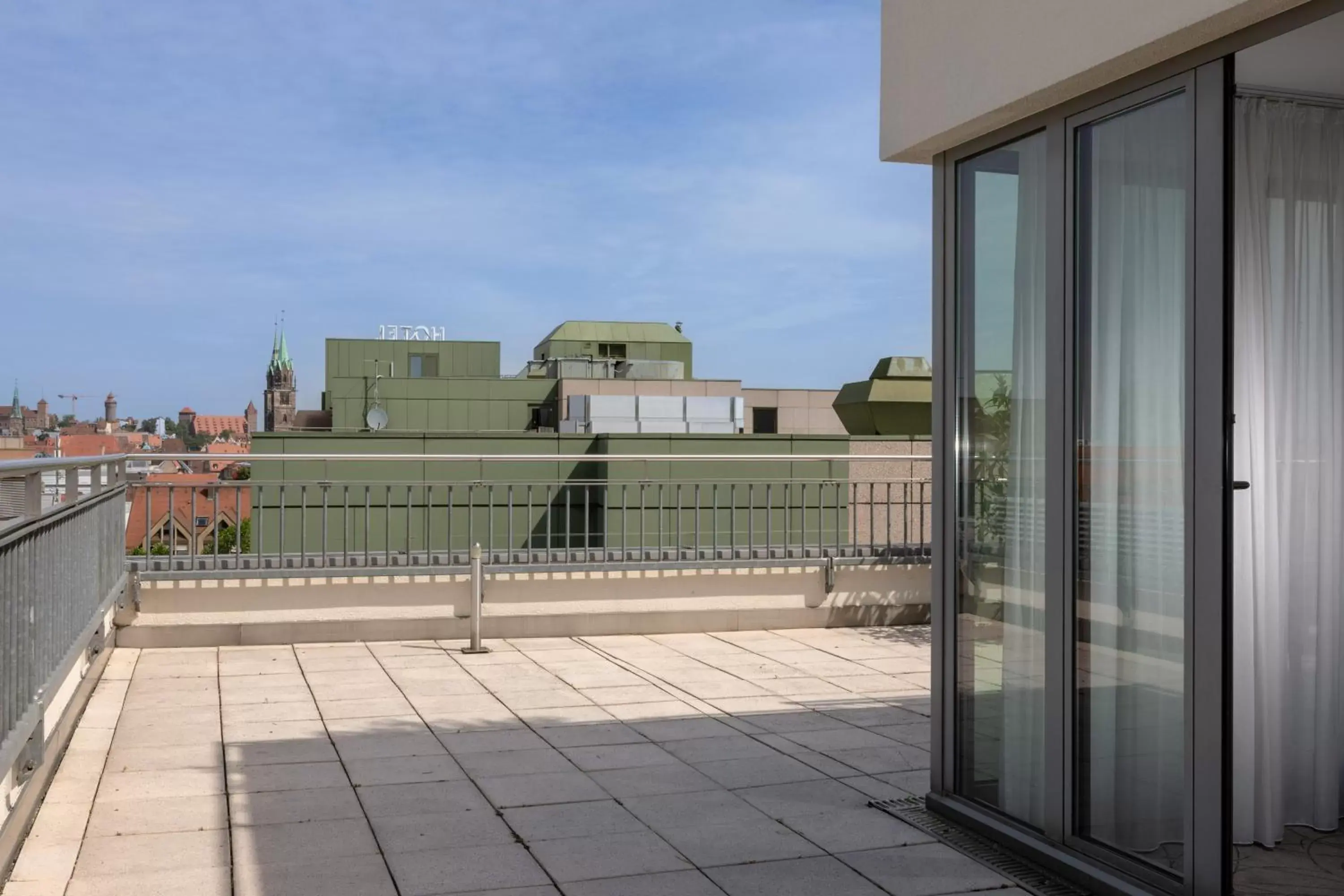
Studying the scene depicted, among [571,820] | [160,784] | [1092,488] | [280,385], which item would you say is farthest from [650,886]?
[280,385]

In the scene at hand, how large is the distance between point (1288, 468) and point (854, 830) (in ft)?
5.87

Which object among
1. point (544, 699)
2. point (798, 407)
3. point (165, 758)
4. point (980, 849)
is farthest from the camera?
point (798, 407)

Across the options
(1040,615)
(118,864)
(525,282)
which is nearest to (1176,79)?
(1040,615)

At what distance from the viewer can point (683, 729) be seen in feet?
18.3

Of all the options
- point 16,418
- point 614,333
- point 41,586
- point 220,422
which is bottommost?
point 41,586

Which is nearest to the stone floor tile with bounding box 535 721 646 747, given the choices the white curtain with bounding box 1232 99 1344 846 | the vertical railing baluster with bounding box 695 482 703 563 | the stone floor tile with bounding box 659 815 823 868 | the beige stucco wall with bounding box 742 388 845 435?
the stone floor tile with bounding box 659 815 823 868

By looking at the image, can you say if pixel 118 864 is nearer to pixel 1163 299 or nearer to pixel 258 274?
pixel 1163 299

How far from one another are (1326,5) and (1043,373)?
1.28m

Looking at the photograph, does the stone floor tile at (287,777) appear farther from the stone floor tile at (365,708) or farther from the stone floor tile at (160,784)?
the stone floor tile at (365,708)

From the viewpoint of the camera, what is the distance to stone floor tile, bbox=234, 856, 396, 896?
3.42m

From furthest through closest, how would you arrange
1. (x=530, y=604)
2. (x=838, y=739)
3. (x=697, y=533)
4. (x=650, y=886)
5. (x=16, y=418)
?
(x=16, y=418) → (x=697, y=533) → (x=530, y=604) → (x=838, y=739) → (x=650, y=886)

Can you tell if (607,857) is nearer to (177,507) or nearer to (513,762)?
(513,762)

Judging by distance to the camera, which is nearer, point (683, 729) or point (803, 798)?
point (803, 798)

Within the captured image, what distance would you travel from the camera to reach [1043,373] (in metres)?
3.73
